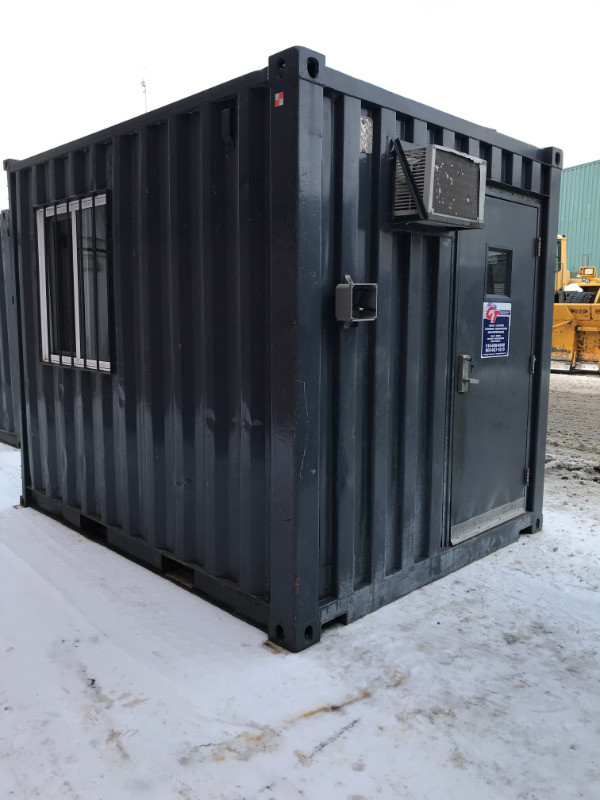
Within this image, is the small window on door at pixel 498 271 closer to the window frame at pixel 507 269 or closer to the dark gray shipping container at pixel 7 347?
the window frame at pixel 507 269

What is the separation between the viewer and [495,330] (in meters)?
4.35

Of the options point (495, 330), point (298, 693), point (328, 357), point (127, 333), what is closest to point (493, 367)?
point (495, 330)

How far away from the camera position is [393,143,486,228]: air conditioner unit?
329 cm

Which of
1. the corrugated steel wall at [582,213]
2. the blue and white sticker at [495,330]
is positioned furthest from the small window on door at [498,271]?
the corrugated steel wall at [582,213]

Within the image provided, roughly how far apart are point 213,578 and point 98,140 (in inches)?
111

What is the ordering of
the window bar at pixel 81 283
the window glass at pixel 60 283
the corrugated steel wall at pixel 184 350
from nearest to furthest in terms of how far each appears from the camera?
the corrugated steel wall at pixel 184 350
the window bar at pixel 81 283
the window glass at pixel 60 283

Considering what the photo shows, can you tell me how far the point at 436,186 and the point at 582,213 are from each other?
27.2 metres

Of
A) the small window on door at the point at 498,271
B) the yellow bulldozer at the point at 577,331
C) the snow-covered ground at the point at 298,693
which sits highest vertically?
the small window on door at the point at 498,271

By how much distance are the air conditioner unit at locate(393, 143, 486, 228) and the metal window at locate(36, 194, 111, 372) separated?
1979 millimetres

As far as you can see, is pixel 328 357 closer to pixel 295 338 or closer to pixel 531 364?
pixel 295 338

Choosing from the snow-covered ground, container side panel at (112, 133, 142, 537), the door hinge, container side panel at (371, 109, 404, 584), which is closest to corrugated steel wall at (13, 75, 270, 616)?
container side panel at (112, 133, 142, 537)

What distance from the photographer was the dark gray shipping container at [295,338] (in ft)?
10.2

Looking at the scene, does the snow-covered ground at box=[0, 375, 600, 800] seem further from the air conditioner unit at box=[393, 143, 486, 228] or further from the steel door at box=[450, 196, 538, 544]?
the air conditioner unit at box=[393, 143, 486, 228]

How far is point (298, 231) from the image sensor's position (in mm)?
2914
